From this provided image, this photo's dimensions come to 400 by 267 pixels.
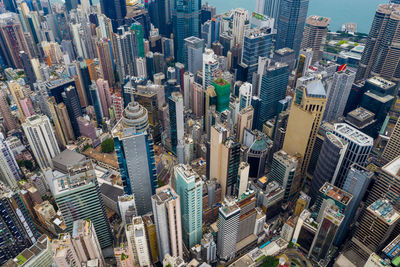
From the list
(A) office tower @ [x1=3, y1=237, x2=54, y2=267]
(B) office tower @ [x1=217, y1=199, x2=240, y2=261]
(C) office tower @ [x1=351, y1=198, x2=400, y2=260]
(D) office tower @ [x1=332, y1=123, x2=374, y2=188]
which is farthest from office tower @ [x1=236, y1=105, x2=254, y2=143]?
(A) office tower @ [x1=3, y1=237, x2=54, y2=267]

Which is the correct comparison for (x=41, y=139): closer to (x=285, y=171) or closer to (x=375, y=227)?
(x=285, y=171)

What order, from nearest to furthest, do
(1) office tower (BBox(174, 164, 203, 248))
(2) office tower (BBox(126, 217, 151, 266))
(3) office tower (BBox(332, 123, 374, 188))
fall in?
(2) office tower (BBox(126, 217, 151, 266))
(1) office tower (BBox(174, 164, 203, 248))
(3) office tower (BBox(332, 123, 374, 188))

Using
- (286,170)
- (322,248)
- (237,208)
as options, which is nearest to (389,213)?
(322,248)

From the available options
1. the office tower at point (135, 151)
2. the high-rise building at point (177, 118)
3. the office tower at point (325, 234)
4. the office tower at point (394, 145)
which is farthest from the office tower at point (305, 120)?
the office tower at point (135, 151)

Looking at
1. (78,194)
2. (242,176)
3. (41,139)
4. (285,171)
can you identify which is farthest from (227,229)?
(41,139)

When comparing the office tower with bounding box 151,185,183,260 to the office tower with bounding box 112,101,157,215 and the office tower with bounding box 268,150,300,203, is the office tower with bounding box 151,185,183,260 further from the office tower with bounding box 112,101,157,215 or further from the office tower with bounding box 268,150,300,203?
the office tower with bounding box 268,150,300,203

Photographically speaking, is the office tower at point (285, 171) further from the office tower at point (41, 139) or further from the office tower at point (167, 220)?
the office tower at point (41, 139)

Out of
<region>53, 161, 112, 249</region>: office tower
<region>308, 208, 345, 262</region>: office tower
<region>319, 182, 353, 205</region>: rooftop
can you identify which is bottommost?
<region>308, 208, 345, 262</region>: office tower
